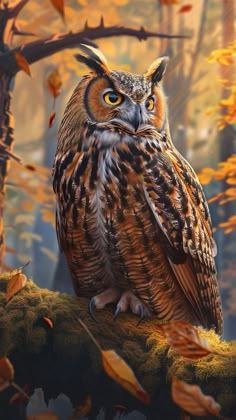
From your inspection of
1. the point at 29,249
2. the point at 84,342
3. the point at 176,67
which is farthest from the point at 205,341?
the point at 176,67

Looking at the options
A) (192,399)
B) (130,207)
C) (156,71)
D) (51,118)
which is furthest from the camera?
(51,118)

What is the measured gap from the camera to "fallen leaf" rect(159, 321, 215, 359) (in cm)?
108

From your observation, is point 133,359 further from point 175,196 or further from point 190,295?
point 175,196

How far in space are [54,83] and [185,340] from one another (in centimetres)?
80

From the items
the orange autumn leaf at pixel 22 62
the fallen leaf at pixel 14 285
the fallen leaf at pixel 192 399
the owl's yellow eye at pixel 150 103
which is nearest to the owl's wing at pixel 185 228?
the owl's yellow eye at pixel 150 103

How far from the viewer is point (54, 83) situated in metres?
1.50

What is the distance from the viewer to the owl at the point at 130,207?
1.15 meters

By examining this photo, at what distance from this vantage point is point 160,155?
3.92 ft

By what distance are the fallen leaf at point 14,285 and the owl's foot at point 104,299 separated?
6.1 inches

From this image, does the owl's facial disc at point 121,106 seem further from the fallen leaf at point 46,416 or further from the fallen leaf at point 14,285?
the fallen leaf at point 46,416

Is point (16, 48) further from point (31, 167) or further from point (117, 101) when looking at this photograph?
point (117, 101)

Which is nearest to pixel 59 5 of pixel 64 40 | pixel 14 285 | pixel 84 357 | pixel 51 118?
pixel 64 40

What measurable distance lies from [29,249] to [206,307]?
528mm

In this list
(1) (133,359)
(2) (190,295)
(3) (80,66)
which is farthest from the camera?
(3) (80,66)
